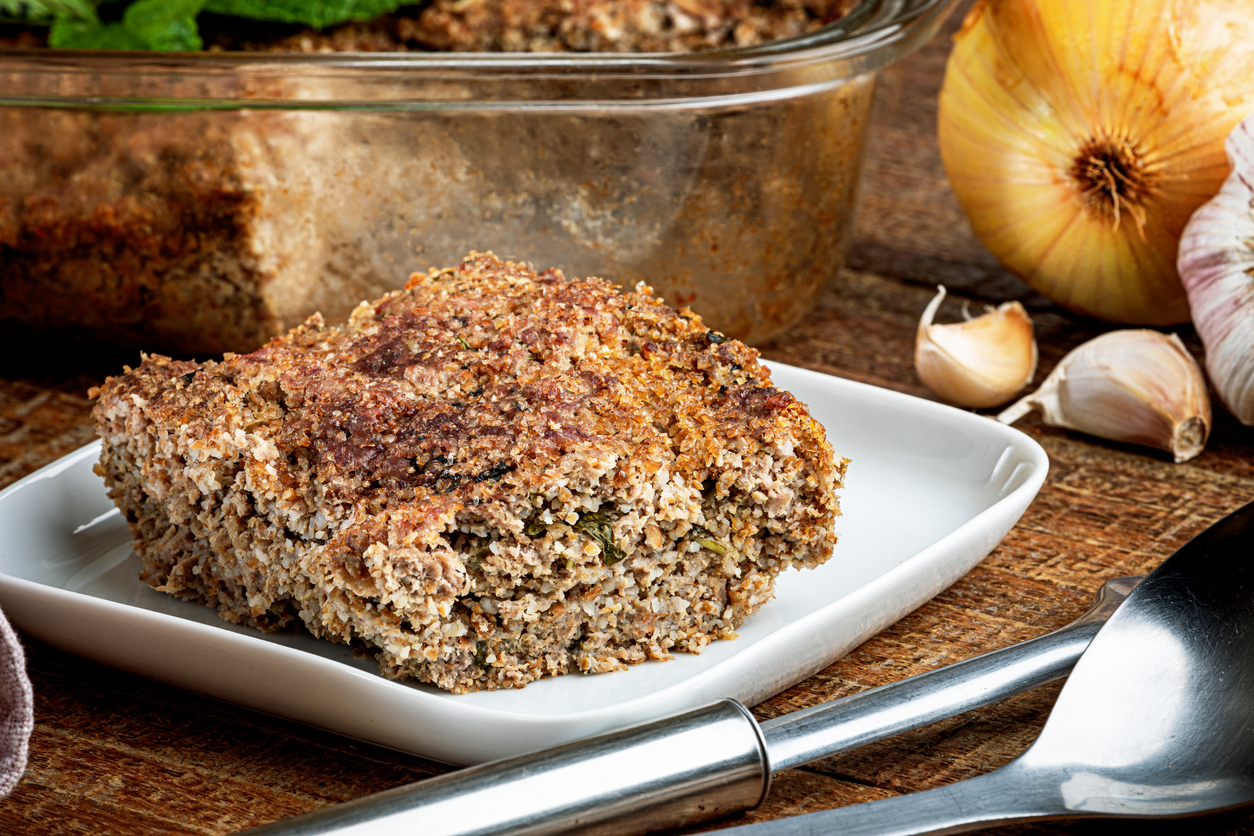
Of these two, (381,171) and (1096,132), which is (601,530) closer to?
(381,171)

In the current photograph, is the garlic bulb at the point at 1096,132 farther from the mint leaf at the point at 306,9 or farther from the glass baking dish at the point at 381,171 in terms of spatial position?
the mint leaf at the point at 306,9

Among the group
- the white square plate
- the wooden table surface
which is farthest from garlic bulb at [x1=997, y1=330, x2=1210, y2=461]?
the white square plate

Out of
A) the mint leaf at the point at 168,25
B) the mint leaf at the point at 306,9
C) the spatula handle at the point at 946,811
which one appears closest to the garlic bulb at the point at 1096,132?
the mint leaf at the point at 306,9

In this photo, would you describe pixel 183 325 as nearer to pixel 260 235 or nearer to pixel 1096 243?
pixel 260 235

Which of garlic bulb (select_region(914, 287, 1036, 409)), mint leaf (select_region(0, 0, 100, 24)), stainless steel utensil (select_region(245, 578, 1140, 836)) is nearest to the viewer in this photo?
stainless steel utensil (select_region(245, 578, 1140, 836))

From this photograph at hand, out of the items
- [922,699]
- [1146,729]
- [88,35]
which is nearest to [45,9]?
[88,35]

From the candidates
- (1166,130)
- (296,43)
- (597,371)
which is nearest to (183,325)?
(296,43)

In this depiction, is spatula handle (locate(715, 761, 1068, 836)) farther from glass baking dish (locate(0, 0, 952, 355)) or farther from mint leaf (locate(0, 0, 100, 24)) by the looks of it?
mint leaf (locate(0, 0, 100, 24))
